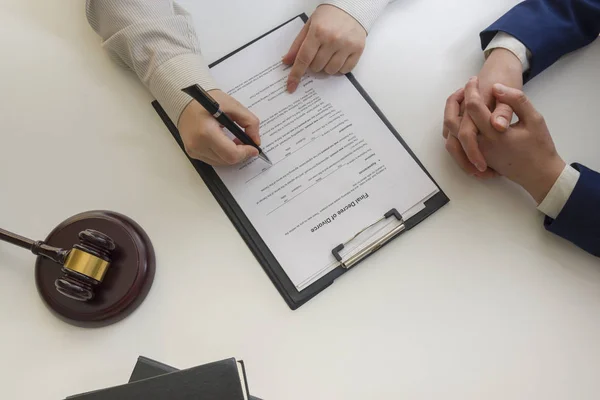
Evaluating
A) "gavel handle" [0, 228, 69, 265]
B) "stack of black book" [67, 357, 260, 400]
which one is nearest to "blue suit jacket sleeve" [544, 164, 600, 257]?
"stack of black book" [67, 357, 260, 400]

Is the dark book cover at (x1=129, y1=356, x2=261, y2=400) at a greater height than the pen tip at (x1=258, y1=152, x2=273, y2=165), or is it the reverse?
the pen tip at (x1=258, y1=152, x2=273, y2=165)

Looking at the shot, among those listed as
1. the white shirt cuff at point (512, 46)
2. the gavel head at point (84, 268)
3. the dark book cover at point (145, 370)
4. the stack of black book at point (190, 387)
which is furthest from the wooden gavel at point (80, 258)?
the white shirt cuff at point (512, 46)

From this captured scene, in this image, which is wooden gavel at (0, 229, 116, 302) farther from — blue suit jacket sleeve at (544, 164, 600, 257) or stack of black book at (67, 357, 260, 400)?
blue suit jacket sleeve at (544, 164, 600, 257)

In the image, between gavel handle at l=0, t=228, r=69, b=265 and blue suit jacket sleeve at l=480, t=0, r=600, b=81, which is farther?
blue suit jacket sleeve at l=480, t=0, r=600, b=81

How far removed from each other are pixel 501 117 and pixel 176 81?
1.41ft

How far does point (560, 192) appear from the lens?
667 millimetres

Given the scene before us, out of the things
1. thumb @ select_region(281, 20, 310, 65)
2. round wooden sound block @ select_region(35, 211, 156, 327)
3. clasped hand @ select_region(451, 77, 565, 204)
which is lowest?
clasped hand @ select_region(451, 77, 565, 204)

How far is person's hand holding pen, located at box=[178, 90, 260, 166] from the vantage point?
2.19ft

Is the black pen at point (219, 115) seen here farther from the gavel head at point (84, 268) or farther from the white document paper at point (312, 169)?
the gavel head at point (84, 268)

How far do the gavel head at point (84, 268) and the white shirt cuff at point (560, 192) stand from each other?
1.82 feet

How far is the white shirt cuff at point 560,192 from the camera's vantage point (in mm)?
667

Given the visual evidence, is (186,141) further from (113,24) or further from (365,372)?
(365,372)

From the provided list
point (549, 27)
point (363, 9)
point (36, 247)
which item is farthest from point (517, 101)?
point (36, 247)

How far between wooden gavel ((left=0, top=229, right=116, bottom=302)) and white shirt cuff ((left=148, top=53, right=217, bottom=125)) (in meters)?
0.20
